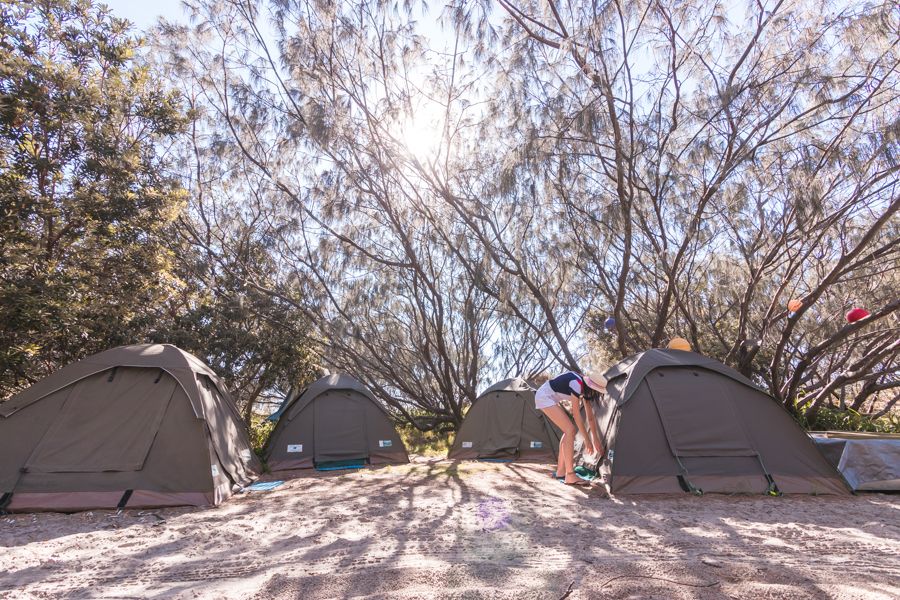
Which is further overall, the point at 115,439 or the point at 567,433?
the point at 567,433

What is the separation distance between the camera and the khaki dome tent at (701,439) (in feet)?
17.0

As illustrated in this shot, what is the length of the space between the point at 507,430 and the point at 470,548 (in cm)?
549

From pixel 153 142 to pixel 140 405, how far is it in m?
5.00

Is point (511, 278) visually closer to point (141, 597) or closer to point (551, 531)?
point (551, 531)

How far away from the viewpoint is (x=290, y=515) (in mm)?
4625

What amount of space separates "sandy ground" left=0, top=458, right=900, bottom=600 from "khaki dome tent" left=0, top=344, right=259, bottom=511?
0.24 m

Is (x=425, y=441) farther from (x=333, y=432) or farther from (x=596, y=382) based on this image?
(x=596, y=382)

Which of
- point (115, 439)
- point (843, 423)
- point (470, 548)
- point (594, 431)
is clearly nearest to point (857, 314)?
point (843, 423)

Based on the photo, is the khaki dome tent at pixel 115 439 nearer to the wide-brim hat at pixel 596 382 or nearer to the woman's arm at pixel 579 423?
the woman's arm at pixel 579 423

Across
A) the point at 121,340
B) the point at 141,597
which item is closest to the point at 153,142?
the point at 121,340

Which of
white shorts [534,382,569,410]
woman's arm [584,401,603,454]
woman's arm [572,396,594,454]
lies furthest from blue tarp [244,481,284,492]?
woman's arm [584,401,603,454]

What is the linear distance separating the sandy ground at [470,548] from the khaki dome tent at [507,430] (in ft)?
10.5

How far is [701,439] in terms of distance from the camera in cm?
539

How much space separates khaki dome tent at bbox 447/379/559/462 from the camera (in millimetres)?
8602
